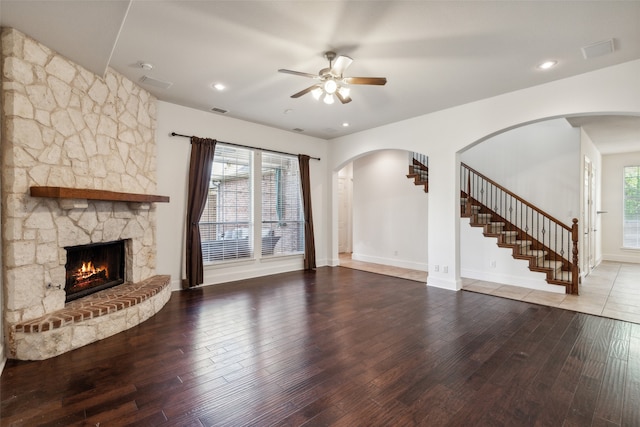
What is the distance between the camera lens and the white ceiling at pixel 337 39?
99.6 inches

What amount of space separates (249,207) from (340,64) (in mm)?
3572

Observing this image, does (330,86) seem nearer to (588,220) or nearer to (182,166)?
(182,166)

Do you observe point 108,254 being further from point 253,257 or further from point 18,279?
point 253,257

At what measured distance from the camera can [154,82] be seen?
4.08 meters

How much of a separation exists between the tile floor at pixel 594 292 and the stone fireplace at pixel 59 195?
492 cm

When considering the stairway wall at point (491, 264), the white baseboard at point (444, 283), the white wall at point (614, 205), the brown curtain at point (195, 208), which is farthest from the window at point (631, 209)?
the brown curtain at point (195, 208)

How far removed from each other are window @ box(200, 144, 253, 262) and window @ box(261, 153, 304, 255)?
368 mm

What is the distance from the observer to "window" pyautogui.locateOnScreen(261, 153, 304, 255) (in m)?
6.24

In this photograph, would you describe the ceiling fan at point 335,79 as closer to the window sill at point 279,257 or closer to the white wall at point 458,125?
the white wall at point 458,125

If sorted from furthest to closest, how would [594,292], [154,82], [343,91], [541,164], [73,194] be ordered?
[541,164] < [594,292] < [154,82] < [343,91] < [73,194]

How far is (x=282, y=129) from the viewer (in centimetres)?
643

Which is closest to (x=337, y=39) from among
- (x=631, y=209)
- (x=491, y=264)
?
(x=491, y=264)

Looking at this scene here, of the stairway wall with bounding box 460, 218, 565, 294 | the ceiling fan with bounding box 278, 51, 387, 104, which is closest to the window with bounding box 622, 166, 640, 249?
the stairway wall with bounding box 460, 218, 565, 294

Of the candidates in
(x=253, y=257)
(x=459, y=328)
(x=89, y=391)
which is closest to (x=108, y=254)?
(x=89, y=391)
